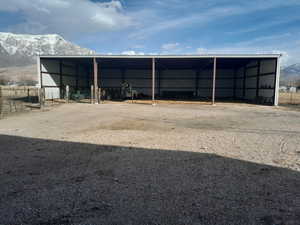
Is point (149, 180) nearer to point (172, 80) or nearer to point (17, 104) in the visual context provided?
point (17, 104)

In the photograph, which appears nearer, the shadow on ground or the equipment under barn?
the shadow on ground

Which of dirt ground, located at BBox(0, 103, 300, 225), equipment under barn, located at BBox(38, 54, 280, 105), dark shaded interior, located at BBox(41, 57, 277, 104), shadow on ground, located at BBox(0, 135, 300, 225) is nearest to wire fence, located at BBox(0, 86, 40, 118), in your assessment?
equipment under barn, located at BBox(38, 54, 280, 105)

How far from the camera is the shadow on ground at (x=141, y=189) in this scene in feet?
8.07

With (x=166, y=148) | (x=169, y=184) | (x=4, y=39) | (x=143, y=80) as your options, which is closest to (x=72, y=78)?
(x=143, y=80)

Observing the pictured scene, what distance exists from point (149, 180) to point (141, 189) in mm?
348

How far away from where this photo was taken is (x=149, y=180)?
11.5ft

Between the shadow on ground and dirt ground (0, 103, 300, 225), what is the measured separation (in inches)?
0.5

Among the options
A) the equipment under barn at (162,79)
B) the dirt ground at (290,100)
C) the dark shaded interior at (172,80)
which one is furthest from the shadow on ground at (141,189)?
the dirt ground at (290,100)

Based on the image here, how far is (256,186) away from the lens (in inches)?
130

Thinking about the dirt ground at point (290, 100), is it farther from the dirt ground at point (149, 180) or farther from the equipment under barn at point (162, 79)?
the dirt ground at point (149, 180)

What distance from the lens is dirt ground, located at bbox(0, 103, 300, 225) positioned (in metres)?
2.50

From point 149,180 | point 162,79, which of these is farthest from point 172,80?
point 149,180

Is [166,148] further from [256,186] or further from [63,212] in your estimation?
[63,212]

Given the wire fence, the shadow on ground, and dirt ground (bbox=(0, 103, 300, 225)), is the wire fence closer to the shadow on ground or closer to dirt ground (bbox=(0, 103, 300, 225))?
dirt ground (bbox=(0, 103, 300, 225))
